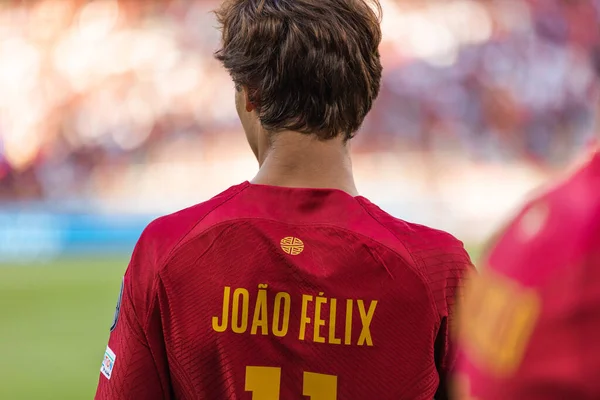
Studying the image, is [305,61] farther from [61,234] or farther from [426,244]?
[61,234]

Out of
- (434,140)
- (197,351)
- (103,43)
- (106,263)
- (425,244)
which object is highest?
(103,43)

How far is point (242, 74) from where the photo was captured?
44.9 inches

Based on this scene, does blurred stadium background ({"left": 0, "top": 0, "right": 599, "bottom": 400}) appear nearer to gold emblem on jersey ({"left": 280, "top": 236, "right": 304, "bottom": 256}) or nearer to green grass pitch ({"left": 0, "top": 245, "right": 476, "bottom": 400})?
green grass pitch ({"left": 0, "top": 245, "right": 476, "bottom": 400})

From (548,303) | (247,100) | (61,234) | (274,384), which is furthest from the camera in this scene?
(61,234)

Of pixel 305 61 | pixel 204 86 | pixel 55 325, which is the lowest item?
pixel 305 61

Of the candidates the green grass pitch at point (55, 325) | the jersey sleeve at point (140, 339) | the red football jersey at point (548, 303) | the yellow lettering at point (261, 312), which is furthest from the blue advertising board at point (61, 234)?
the red football jersey at point (548, 303)

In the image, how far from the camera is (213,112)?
10828mm

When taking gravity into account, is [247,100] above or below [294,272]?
above

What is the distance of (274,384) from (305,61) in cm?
45

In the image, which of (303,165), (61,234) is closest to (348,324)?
(303,165)

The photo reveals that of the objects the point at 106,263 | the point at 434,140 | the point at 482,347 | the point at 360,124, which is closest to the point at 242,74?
the point at 360,124

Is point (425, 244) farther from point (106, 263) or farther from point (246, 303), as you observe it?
point (106, 263)

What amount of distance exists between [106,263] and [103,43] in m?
3.97

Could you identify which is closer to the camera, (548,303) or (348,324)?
(548,303)
